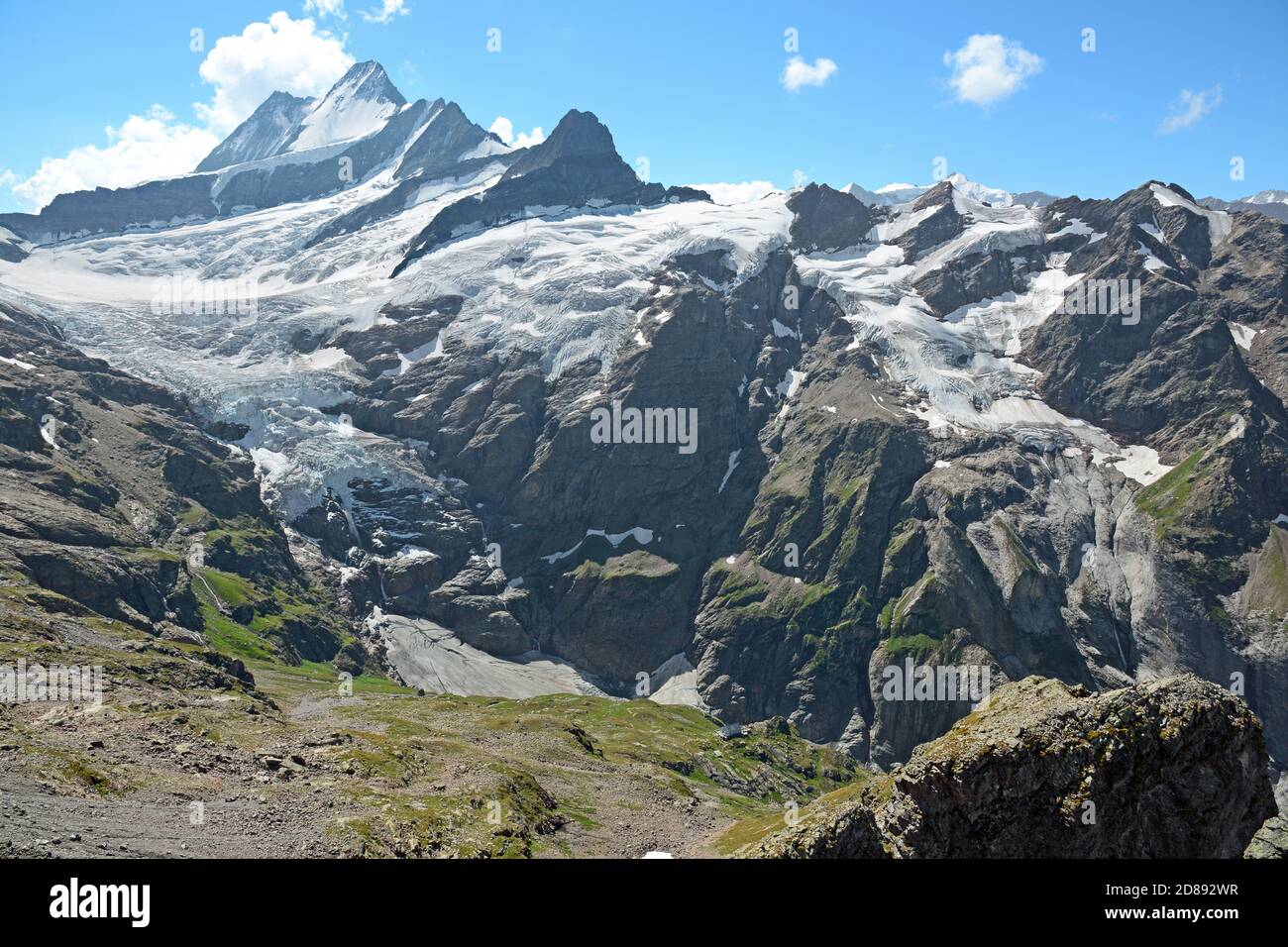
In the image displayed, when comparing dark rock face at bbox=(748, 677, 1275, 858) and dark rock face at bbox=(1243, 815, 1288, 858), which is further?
dark rock face at bbox=(1243, 815, 1288, 858)

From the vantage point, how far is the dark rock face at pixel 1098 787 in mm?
41688

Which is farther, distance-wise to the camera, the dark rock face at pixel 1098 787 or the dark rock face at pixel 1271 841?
the dark rock face at pixel 1271 841

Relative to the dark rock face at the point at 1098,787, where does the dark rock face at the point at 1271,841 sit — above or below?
below

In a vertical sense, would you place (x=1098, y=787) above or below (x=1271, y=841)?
above

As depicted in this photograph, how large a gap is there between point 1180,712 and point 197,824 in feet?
178

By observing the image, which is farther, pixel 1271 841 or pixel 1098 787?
pixel 1271 841

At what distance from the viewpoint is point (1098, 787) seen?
41.6 metres

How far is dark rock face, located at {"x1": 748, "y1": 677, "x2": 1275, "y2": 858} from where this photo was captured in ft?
137

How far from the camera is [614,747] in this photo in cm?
16262

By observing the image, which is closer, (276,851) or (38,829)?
(38,829)

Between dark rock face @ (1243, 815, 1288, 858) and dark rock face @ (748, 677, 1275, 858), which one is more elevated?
dark rock face @ (748, 677, 1275, 858)
